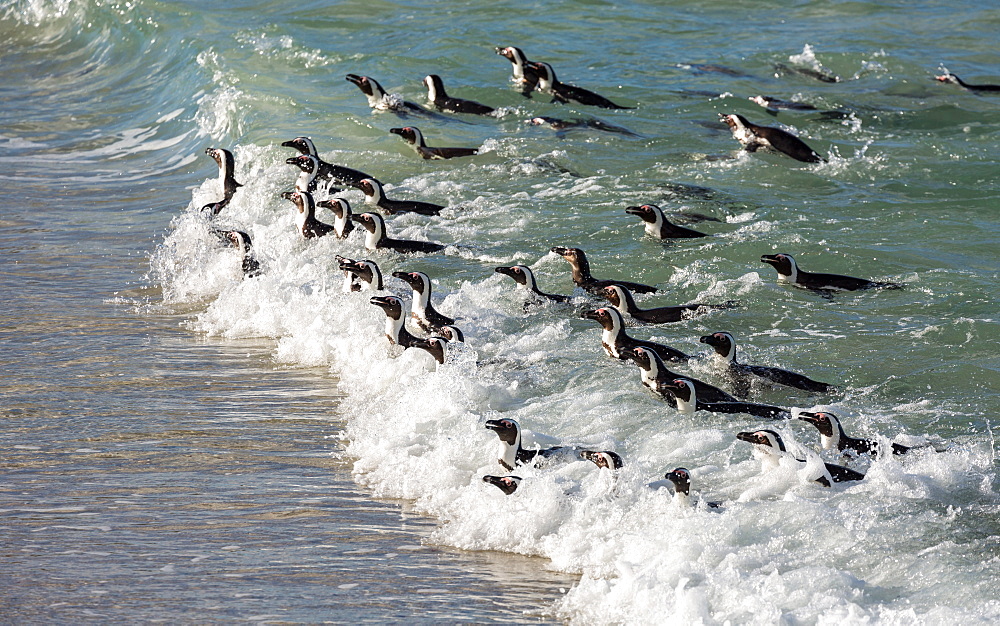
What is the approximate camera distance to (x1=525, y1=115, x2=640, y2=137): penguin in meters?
17.6

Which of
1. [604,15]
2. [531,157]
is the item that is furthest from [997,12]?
[531,157]

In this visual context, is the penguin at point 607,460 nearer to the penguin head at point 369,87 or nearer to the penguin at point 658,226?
the penguin at point 658,226

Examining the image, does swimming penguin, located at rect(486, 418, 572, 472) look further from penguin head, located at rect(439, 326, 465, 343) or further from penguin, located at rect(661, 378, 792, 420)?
penguin head, located at rect(439, 326, 465, 343)

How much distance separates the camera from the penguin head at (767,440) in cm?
752

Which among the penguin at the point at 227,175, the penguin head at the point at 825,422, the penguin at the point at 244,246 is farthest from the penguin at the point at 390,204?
the penguin head at the point at 825,422

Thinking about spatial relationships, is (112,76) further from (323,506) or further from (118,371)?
(323,506)

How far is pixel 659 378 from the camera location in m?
8.95

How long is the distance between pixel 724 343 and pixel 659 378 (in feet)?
2.49

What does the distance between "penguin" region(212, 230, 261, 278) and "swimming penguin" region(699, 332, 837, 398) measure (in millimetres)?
4868

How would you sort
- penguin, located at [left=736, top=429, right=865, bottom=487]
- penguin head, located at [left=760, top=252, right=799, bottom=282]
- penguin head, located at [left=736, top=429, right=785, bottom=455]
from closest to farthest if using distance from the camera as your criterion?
penguin, located at [left=736, top=429, right=865, bottom=487]
penguin head, located at [left=736, top=429, right=785, bottom=455]
penguin head, located at [left=760, top=252, right=799, bottom=282]

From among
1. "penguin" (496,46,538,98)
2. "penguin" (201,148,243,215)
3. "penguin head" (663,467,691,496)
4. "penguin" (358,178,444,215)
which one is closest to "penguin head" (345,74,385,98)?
"penguin" (496,46,538,98)

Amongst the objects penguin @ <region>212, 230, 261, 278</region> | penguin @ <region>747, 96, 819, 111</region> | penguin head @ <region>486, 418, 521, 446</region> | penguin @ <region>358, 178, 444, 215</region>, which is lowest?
penguin @ <region>212, 230, 261, 278</region>

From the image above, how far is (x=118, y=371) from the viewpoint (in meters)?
9.80

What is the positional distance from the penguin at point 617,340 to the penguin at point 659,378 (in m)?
0.46
